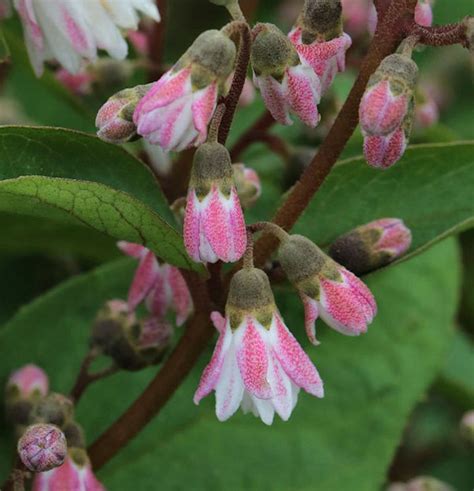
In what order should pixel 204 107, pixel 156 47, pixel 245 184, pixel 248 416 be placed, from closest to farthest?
pixel 204 107 < pixel 245 184 < pixel 248 416 < pixel 156 47

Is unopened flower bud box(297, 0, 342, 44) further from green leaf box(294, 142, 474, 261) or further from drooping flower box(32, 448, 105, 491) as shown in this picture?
drooping flower box(32, 448, 105, 491)

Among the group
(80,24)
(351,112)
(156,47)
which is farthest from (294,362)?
(156,47)

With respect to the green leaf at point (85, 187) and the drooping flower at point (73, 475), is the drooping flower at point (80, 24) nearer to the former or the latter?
the green leaf at point (85, 187)

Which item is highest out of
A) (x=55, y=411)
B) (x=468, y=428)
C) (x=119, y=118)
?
(x=119, y=118)

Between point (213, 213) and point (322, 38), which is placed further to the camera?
point (322, 38)

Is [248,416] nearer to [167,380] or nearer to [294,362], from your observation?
[167,380]

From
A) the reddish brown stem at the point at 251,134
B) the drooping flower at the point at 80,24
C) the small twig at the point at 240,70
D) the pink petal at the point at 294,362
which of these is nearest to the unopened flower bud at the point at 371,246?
the pink petal at the point at 294,362

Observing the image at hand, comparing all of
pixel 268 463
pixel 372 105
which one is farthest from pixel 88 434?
pixel 372 105
